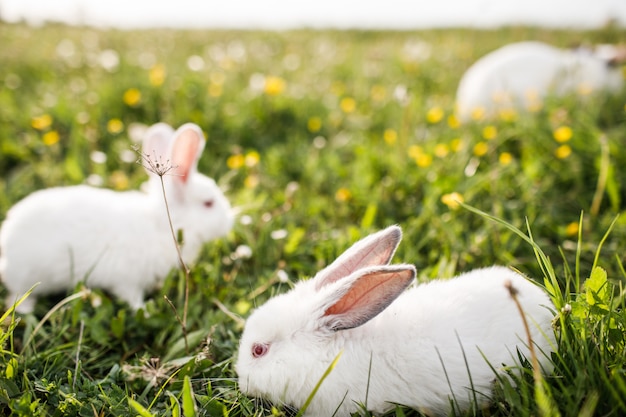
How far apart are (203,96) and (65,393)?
3302 millimetres

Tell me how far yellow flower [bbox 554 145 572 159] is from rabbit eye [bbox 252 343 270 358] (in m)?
2.45

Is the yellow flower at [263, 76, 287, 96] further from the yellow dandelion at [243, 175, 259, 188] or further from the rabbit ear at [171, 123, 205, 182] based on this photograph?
the rabbit ear at [171, 123, 205, 182]

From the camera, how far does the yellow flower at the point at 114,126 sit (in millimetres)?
4042

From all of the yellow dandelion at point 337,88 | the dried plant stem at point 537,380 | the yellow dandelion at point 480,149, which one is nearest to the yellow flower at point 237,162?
the yellow dandelion at point 480,149

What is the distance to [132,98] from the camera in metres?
4.55

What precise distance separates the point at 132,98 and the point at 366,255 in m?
3.22

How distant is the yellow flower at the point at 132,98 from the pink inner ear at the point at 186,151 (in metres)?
2.02

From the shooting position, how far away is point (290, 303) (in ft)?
6.91

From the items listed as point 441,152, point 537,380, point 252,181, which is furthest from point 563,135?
point 537,380

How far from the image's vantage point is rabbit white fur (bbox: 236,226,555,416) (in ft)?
6.05

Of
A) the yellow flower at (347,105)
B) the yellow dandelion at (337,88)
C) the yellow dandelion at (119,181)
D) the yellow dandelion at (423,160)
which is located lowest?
the yellow dandelion at (119,181)

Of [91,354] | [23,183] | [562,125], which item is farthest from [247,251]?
[562,125]

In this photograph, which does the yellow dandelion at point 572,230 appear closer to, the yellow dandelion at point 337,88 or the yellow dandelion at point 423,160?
the yellow dandelion at point 423,160

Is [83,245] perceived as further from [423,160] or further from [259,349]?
[423,160]
